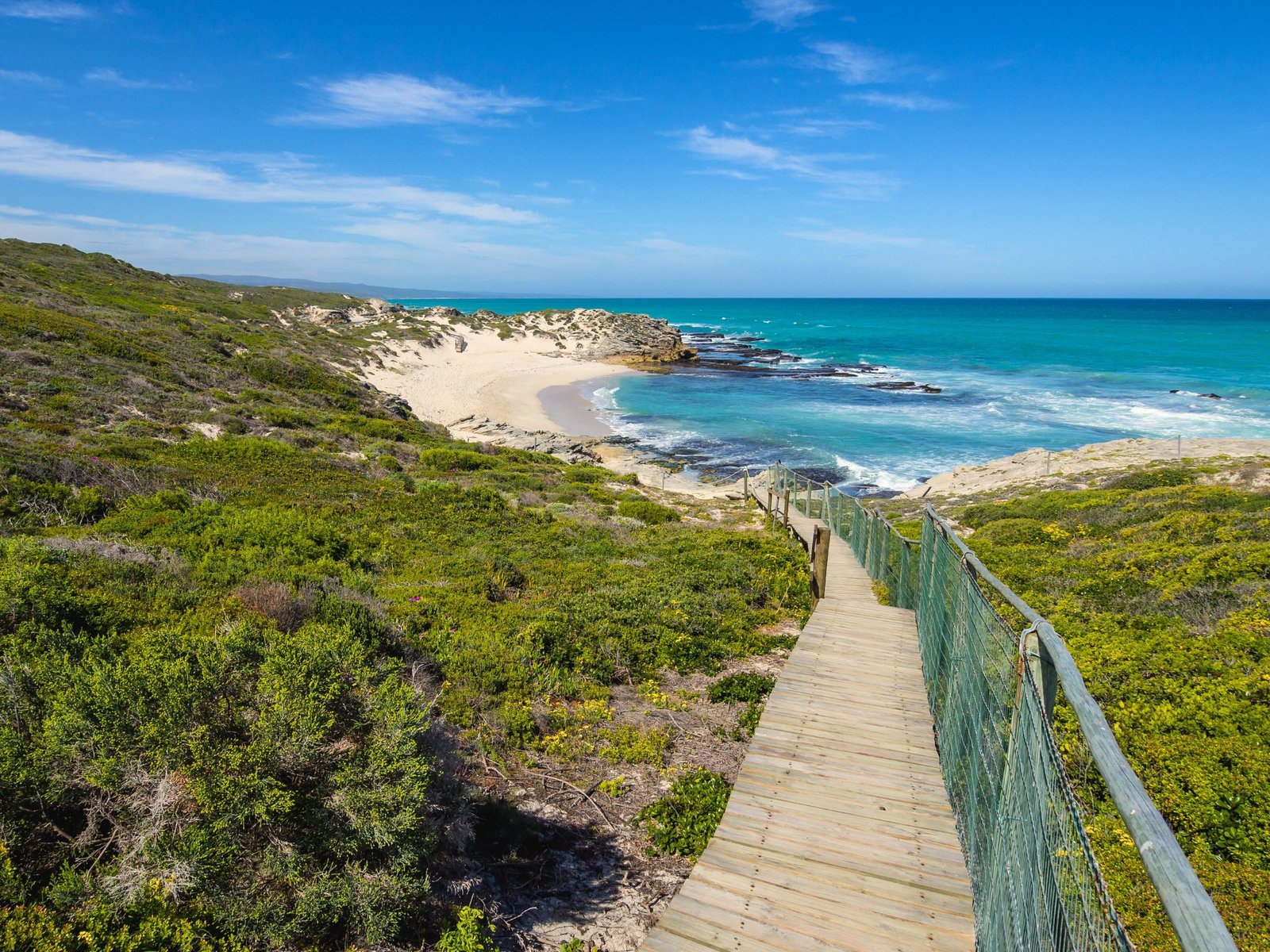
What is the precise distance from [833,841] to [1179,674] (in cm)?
437

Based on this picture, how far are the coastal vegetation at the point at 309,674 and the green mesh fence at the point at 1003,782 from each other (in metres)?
2.00

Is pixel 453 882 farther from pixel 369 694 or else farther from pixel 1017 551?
pixel 1017 551

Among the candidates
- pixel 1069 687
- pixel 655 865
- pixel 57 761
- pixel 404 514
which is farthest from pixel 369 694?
pixel 404 514

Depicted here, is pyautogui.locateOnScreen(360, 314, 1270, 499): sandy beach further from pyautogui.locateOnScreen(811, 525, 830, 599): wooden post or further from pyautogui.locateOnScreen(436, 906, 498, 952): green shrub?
pyautogui.locateOnScreen(436, 906, 498, 952): green shrub

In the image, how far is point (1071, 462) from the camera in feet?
88.6

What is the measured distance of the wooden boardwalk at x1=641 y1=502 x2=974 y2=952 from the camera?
3807 millimetres

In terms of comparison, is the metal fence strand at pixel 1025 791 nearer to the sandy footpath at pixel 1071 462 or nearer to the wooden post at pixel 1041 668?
the wooden post at pixel 1041 668

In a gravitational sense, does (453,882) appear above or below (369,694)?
below

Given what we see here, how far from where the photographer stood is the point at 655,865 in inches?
194

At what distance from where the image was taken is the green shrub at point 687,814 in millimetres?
5094

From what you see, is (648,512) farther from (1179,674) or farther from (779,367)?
(779,367)

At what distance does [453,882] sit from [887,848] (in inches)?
107

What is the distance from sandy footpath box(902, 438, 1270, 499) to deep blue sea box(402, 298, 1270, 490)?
9.77ft

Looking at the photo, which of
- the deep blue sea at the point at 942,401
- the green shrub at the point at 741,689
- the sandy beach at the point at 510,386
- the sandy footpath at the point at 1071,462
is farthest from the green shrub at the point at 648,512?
the deep blue sea at the point at 942,401
